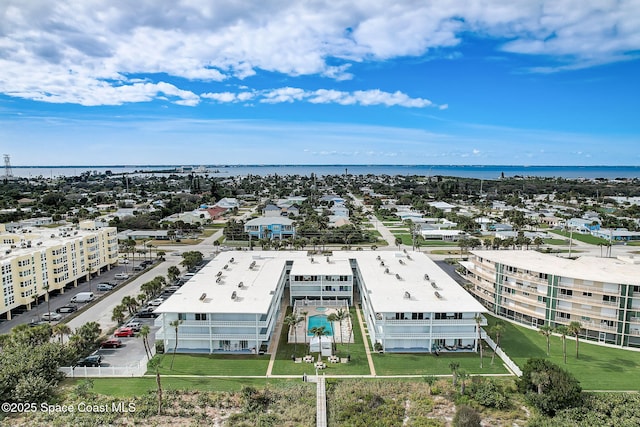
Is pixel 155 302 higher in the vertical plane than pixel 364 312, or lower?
lower

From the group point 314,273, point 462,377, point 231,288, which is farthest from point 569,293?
point 231,288

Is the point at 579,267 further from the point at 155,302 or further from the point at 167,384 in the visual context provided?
the point at 155,302

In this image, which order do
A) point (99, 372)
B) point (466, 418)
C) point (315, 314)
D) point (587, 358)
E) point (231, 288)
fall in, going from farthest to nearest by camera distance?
point (315, 314), point (231, 288), point (587, 358), point (99, 372), point (466, 418)

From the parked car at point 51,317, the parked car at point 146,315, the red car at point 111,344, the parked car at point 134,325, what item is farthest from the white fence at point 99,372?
the parked car at point 51,317

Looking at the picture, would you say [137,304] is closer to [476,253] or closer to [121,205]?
[476,253]

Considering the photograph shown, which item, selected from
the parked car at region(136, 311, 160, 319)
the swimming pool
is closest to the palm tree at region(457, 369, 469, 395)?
the swimming pool

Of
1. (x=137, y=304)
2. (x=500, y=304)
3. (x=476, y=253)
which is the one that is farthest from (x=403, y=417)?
(x=137, y=304)
